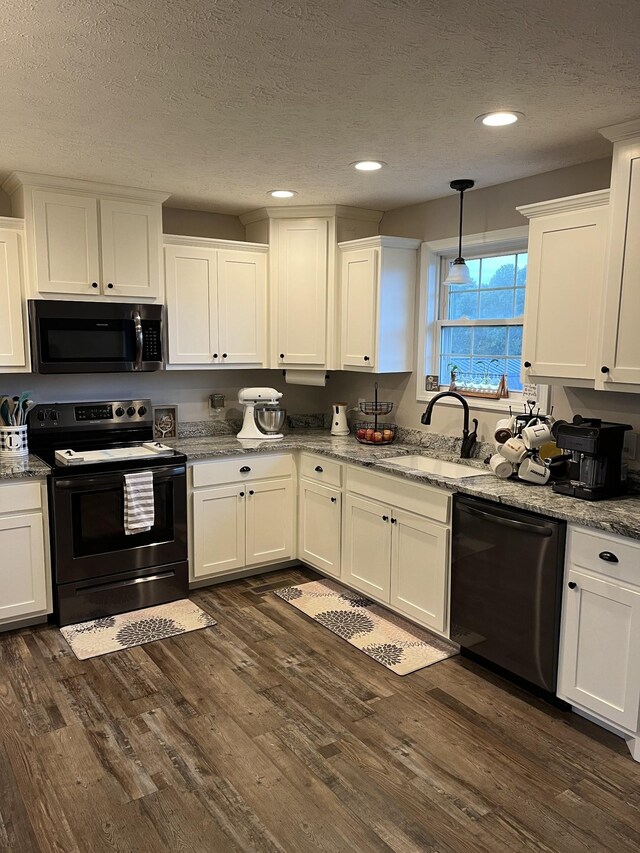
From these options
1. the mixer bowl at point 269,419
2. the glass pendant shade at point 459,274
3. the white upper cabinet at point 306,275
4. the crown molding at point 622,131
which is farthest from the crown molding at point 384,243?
the crown molding at point 622,131

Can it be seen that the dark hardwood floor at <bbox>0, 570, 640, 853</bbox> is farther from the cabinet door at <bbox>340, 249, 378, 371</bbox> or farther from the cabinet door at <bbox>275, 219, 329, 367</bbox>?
the cabinet door at <bbox>275, 219, 329, 367</bbox>

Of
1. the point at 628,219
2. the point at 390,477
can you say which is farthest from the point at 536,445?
the point at 628,219

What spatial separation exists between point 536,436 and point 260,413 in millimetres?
1960

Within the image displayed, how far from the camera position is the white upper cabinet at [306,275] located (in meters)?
4.16

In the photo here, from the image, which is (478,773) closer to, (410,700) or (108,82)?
(410,700)

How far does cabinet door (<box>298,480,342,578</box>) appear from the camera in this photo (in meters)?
3.90

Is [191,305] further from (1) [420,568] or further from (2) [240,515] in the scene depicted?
(1) [420,568]

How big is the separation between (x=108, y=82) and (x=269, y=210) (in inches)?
82.1

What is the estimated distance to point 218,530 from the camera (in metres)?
3.92

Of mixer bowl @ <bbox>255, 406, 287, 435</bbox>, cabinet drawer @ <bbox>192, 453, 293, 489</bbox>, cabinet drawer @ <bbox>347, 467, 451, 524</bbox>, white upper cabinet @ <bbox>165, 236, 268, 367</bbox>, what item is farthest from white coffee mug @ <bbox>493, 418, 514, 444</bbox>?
white upper cabinet @ <bbox>165, 236, 268, 367</bbox>

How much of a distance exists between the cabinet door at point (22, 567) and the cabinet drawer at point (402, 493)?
173cm

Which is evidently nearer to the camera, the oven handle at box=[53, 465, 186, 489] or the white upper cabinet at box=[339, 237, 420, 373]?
the oven handle at box=[53, 465, 186, 489]

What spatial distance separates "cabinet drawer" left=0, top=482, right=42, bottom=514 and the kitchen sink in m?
1.88

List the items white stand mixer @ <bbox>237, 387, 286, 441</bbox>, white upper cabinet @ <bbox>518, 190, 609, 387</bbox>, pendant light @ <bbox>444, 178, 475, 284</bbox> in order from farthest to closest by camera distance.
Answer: white stand mixer @ <bbox>237, 387, 286, 441</bbox>, pendant light @ <bbox>444, 178, 475, 284</bbox>, white upper cabinet @ <bbox>518, 190, 609, 387</bbox>
